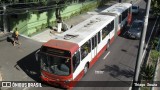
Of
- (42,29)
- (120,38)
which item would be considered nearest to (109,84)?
(120,38)

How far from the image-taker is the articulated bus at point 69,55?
15344 millimetres

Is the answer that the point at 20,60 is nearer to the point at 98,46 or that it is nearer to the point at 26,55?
the point at 26,55

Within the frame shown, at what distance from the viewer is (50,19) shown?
31016mm

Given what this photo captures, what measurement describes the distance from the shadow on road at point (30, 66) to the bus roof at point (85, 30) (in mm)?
3183

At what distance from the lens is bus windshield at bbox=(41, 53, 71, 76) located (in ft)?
50.3

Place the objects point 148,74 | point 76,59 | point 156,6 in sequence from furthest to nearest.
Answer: point 156,6
point 148,74
point 76,59

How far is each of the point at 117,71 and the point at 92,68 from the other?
190cm

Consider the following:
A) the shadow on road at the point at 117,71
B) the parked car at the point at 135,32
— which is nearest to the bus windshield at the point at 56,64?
the shadow on road at the point at 117,71

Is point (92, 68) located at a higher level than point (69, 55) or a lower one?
lower

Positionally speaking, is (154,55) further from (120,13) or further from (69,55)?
(69,55)

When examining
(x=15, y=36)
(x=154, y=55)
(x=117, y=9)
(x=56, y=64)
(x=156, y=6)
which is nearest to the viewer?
(x=56, y=64)

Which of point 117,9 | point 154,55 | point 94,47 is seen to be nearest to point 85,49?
point 94,47

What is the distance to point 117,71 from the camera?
19312 millimetres

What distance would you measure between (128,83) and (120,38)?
35.7ft
